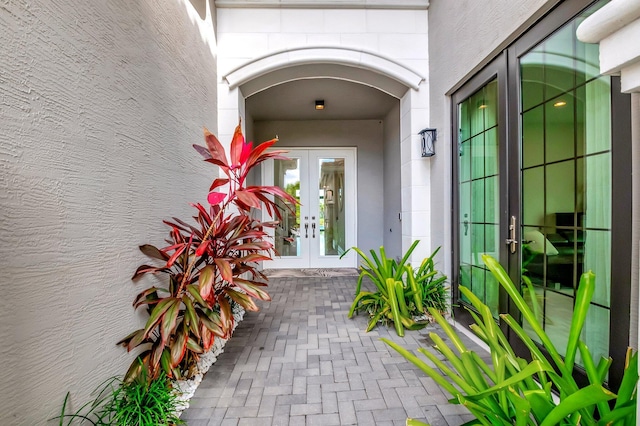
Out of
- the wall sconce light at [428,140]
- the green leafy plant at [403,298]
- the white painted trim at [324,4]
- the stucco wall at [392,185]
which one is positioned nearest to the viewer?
the green leafy plant at [403,298]

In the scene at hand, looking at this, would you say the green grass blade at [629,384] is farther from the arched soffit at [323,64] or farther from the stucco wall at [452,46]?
the arched soffit at [323,64]

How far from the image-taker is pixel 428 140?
318 centimetres

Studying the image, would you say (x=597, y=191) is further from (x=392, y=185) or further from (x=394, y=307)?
(x=392, y=185)

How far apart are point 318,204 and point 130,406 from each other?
4.53 meters

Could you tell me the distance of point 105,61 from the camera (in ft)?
4.91

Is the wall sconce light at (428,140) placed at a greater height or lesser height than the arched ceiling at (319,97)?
lesser

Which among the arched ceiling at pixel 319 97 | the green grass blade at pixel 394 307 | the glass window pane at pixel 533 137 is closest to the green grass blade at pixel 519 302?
→ the glass window pane at pixel 533 137

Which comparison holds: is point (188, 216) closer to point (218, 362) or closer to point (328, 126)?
point (218, 362)

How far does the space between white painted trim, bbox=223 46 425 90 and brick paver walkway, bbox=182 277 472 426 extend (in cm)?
274

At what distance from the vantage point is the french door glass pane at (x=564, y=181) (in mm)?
1484

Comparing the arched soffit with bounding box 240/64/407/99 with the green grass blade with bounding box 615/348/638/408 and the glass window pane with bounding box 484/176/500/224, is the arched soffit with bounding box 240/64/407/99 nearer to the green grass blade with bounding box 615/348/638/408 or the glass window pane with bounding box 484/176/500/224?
the glass window pane with bounding box 484/176/500/224

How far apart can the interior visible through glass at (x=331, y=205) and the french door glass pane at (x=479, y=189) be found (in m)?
3.01

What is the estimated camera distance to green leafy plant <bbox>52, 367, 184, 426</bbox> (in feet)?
4.28

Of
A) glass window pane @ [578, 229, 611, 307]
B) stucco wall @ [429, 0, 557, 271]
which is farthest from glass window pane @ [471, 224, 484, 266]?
glass window pane @ [578, 229, 611, 307]
